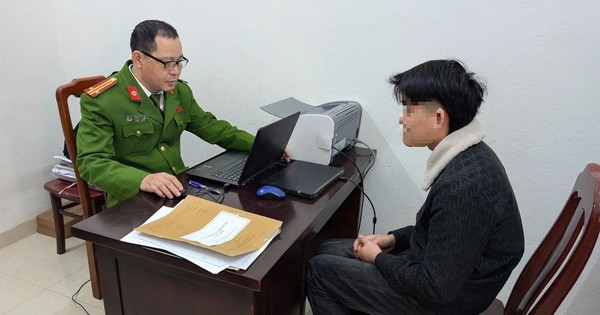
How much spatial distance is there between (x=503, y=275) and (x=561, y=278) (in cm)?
14

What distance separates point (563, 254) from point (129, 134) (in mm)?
1359

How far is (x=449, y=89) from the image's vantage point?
100cm

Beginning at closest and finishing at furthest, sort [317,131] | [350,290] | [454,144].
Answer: [454,144], [350,290], [317,131]

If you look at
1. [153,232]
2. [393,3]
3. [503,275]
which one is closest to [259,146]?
[153,232]

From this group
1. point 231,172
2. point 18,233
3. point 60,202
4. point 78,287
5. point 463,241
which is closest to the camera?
point 463,241

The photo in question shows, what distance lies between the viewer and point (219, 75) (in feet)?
6.95

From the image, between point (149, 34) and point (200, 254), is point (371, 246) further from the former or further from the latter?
point (149, 34)

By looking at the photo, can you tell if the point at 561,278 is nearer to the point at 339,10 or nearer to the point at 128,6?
the point at 339,10

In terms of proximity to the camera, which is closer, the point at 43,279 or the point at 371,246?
the point at 371,246

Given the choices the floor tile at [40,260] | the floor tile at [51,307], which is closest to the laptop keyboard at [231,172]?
the floor tile at [51,307]

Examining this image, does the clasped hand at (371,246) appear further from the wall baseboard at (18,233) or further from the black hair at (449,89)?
the wall baseboard at (18,233)

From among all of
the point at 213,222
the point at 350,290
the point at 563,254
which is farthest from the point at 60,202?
the point at 563,254

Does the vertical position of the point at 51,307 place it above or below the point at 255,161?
below

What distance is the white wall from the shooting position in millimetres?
1602
